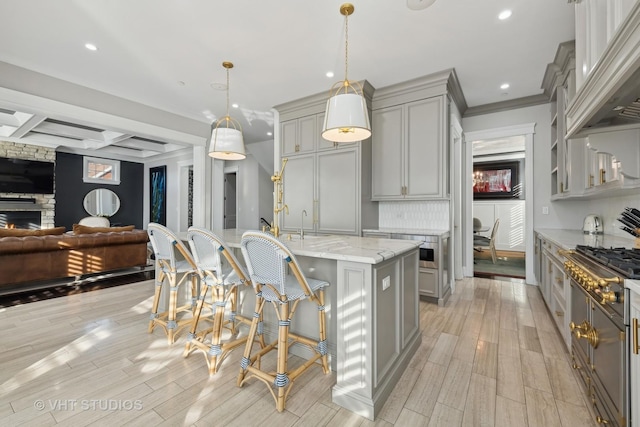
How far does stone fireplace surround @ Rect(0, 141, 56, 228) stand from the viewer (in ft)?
21.3

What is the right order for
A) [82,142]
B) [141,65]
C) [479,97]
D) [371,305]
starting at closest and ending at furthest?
1. [371,305]
2. [141,65]
3. [479,97]
4. [82,142]

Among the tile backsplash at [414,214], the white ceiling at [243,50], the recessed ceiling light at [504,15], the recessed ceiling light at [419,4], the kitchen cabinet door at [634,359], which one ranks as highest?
the white ceiling at [243,50]

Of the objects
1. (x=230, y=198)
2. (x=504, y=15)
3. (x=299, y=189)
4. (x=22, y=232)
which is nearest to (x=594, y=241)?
(x=504, y=15)

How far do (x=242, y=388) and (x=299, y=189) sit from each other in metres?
2.92

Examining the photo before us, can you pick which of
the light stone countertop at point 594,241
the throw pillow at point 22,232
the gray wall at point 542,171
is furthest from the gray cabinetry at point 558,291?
the throw pillow at point 22,232

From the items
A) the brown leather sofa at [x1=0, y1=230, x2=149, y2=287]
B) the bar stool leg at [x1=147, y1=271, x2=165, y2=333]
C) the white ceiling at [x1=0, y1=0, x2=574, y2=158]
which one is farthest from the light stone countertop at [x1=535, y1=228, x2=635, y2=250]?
the brown leather sofa at [x1=0, y1=230, x2=149, y2=287]

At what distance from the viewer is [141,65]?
3.27 metres

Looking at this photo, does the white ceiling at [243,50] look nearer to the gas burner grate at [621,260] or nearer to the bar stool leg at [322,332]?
the gas burner grate at [621,260]

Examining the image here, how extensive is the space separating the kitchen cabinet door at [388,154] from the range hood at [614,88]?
2024 millimetres

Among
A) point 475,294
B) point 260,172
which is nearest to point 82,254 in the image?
point 260,172

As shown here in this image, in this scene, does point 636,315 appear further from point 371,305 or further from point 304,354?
point 304,354

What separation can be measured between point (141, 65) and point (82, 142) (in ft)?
17.6

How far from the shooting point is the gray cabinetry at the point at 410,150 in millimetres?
3459

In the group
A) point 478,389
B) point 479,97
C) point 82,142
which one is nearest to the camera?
point 478,389
